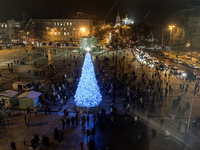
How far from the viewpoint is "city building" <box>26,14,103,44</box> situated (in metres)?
78.4

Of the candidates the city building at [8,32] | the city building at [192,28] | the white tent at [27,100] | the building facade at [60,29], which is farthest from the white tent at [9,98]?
the city building at [8,32]

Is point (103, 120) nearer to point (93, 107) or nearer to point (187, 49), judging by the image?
point (93, 107)

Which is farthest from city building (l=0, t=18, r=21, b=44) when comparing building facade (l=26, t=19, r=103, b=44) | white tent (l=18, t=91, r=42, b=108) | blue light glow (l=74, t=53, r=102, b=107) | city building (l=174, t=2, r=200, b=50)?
blue light glow (l=74, t=53, r=102, b=107)

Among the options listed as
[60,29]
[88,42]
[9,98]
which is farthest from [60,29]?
[9,98]

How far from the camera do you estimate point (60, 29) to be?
7881cm

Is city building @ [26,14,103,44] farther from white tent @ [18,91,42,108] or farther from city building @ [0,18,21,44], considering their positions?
white tent @ [18,91,42,108]

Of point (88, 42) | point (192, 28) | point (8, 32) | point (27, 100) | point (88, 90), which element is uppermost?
point (8, 32)

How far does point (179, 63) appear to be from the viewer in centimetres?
3541

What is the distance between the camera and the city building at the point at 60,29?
257 feet

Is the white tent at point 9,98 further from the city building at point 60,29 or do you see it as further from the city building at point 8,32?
the city building at point 8,32

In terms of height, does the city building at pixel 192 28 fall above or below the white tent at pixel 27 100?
above

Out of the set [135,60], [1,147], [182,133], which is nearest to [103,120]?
[182,133]

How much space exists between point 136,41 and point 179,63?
26.3m

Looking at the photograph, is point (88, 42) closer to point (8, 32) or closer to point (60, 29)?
point (60, 29)
